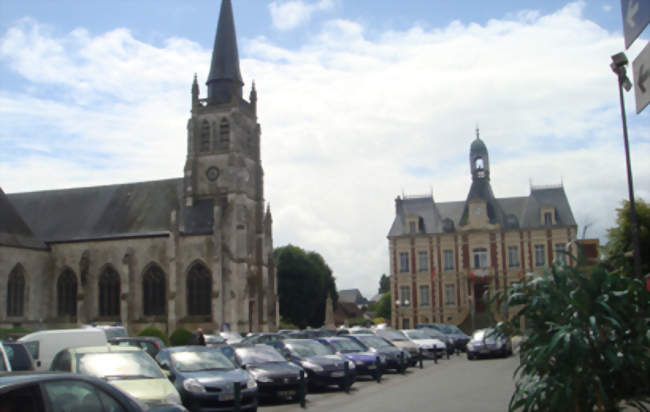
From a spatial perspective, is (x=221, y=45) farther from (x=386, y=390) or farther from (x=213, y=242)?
(x=386, y=390)

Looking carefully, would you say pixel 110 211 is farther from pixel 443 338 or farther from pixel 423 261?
pixel 443 338

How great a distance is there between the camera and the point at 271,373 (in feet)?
53.0

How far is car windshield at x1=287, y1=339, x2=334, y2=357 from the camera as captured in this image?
1941 cm

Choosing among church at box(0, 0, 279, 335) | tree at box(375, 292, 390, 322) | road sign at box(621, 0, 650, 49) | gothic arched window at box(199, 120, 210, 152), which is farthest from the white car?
tree at box(375, 292, 390, 322)

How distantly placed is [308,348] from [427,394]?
15.5 ft

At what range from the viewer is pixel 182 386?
44.1 feet

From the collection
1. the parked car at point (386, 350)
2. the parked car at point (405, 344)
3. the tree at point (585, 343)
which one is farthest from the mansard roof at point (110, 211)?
the tree at point (585, 343)

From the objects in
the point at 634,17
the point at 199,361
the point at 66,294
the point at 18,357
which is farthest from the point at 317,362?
the point at 66,294

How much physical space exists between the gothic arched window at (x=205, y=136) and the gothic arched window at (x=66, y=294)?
46.4ft

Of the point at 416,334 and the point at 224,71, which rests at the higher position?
the point at 224,71

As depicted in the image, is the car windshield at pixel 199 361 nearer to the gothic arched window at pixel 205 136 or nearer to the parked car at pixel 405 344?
the parked car at pixel 405 344

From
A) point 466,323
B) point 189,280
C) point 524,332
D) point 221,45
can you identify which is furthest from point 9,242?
point 524,332

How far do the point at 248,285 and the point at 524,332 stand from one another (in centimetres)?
4217

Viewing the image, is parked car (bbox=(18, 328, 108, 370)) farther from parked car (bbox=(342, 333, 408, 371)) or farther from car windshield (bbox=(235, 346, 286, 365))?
parked car (bbox=(342, 333, 408, 371))
